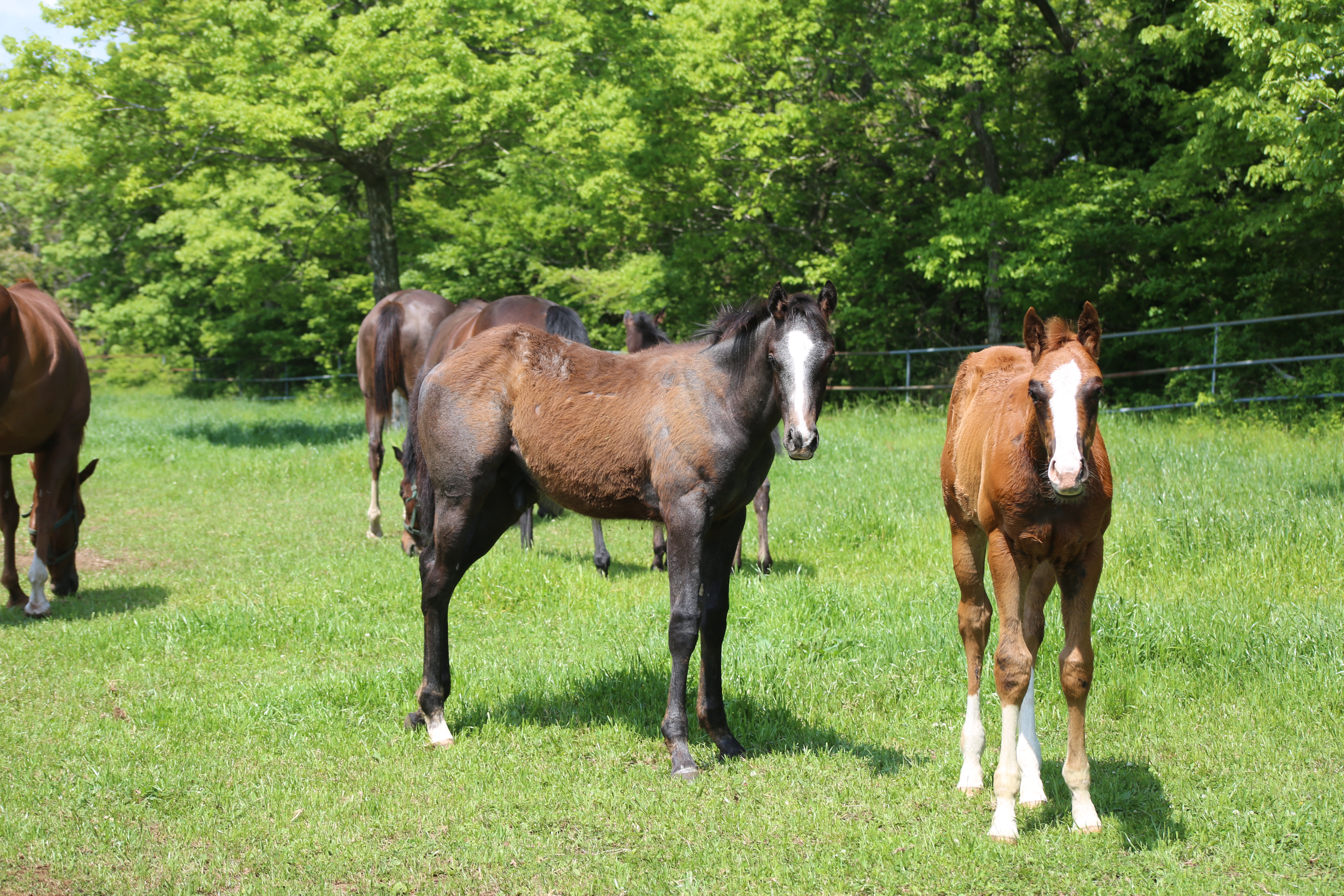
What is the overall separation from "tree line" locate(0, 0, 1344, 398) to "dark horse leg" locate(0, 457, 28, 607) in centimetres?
1004

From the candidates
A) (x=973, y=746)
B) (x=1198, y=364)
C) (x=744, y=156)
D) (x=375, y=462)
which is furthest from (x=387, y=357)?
(x=1198, y=364)

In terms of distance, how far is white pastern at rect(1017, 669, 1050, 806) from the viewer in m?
4.32

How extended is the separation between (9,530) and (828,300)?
23.1 ft

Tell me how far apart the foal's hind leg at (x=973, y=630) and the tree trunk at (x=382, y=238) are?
679 inches

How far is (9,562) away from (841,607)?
21.3 ft

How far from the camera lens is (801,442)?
4.48 m

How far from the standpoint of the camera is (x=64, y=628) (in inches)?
289

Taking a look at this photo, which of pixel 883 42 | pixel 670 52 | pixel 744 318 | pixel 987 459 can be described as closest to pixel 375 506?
pixel 744 318

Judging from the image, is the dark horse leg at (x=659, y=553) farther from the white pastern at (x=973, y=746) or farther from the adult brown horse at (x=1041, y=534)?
the adult brown horse at (x=1041, y=534)

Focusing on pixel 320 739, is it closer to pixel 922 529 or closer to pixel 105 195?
pixel 922 529

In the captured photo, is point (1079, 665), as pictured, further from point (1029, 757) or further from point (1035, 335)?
point (1035, 335)

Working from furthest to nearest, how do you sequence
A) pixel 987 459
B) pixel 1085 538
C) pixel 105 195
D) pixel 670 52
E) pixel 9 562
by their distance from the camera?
pixel 105 195 → pixel 670 52 → pixel 9 562 → pixel 987 459 → pixel 1085 538

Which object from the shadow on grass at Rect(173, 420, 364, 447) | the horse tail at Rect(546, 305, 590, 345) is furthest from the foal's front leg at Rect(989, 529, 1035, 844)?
the shadow on grass at Rect(173, 420, 364, 447)

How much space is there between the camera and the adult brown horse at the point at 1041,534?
378 centimetres
